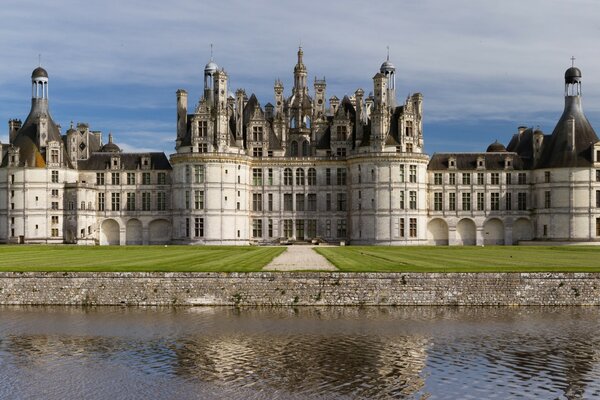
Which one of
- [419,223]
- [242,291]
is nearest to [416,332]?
[242,291]

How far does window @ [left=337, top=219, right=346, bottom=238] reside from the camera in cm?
8750

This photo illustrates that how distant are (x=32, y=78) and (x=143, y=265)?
176ft

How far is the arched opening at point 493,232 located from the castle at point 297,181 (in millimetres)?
154

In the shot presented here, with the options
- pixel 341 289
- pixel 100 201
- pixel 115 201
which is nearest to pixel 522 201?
pixel 115 201

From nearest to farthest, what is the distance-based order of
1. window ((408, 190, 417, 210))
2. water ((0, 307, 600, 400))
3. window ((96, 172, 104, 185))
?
water ((0, 307, 600, 400))
window ((408, 190, 417, 210))
window ((96, 172, 104, 185))

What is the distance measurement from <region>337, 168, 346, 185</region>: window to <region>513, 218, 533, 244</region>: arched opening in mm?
19042

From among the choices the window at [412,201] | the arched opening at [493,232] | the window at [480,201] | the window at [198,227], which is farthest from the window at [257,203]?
the arched opening at [493,232]

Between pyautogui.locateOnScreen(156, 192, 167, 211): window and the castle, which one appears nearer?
the castle

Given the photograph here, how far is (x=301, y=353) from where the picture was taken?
26.5 meters

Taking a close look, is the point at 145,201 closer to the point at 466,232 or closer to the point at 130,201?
the point at 130,201

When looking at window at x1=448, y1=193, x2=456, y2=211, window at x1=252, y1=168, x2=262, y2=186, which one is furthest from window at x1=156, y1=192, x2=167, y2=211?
window at x1=448, y1=193, x2=456, y2=211

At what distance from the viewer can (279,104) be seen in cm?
9062

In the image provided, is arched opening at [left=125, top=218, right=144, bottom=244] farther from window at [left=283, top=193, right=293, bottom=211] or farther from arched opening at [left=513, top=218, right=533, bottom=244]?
arched opening at [left=513, top=218, right=533, bottom=244]

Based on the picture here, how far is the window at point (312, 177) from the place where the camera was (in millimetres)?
87688
